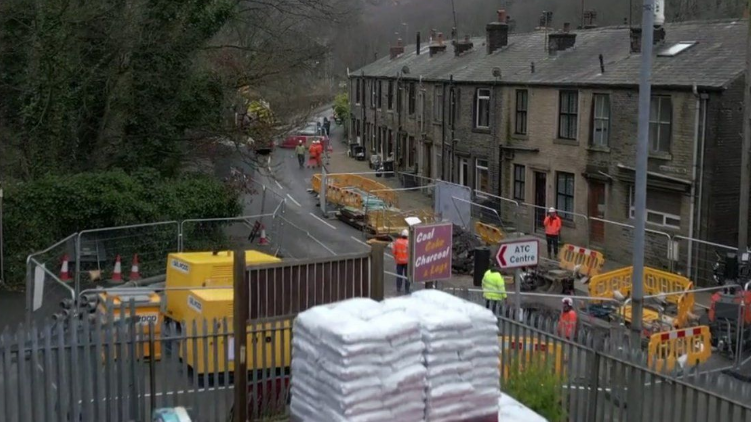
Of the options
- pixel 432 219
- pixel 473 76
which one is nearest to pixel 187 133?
pixel 432 219

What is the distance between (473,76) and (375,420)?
28674 mm

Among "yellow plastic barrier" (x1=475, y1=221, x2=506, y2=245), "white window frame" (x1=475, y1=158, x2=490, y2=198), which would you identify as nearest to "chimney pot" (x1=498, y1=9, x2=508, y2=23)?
"white window frame" (x1=475, y1=158, x2=490, y2=198)

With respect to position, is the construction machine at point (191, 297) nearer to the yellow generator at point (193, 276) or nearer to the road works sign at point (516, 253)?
the yellow generator at point (193, 276)

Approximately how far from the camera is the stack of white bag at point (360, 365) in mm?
7508

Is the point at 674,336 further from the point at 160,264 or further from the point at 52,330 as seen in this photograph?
the point at 160,264

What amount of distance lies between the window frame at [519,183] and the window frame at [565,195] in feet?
6.45

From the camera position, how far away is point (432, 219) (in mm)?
29016

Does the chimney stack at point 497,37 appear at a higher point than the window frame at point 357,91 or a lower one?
higher

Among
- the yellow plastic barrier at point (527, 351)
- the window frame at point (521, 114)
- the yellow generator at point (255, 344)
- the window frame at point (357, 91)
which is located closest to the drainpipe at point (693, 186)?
the window frame at point (521, 114)

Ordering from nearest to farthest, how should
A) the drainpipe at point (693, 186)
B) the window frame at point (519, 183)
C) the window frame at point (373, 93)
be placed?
the drainpipe at point (693, 186), the window frame at point (519, 183), the window frame at point (373, 93)

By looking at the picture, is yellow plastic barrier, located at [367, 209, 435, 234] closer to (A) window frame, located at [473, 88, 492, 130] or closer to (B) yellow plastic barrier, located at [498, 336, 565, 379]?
(A) window frame, located at [473, 88, 492, 130]

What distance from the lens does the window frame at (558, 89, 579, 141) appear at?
28547 millimetres

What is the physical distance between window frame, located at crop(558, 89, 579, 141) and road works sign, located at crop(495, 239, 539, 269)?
1599cm

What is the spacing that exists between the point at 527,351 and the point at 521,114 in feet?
71.5
